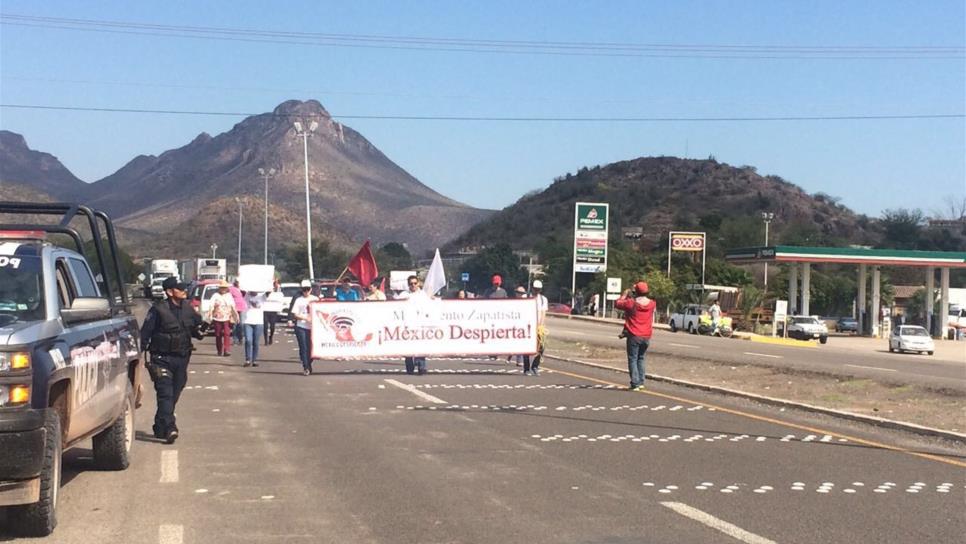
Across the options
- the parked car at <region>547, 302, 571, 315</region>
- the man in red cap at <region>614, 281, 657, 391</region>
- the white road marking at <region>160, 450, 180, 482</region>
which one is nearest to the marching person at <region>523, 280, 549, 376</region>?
the man in red cap at <region>614, 281, 657, 391</region>

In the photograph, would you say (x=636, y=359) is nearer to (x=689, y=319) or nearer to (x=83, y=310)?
(x=83, y=310)

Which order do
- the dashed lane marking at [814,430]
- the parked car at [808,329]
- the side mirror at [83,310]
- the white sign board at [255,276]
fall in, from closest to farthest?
the side mirror at [83,310] → the dashed lane marking at [814,430] → the white sign board at [255,276] → the parked car at [808,329]

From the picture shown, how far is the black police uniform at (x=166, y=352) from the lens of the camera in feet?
38.8

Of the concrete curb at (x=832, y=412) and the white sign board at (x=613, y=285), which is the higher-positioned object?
the white sign board at (x=613, y=285)

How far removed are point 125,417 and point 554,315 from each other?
225 feet

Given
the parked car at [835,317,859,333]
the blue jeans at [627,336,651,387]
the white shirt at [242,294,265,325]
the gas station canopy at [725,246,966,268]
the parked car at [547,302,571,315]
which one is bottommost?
the parked car at [835,317,859,333]

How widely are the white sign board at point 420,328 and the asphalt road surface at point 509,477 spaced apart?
16.0 feet

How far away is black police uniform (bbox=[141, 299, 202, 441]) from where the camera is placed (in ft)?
38.8

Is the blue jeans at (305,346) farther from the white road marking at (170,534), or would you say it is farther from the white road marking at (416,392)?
the white road marking at (170,534)

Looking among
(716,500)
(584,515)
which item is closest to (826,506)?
(716,500)

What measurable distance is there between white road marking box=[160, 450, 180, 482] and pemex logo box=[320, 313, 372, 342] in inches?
411

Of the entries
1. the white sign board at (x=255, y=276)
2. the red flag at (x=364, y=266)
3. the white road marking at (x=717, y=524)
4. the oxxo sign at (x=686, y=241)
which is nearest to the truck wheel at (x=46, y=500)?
the white road marking at (x=717, y=524)

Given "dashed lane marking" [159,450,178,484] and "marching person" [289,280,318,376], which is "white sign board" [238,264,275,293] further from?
"dashed lane marking" [159,450,178,484]

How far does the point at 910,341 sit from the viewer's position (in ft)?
155
